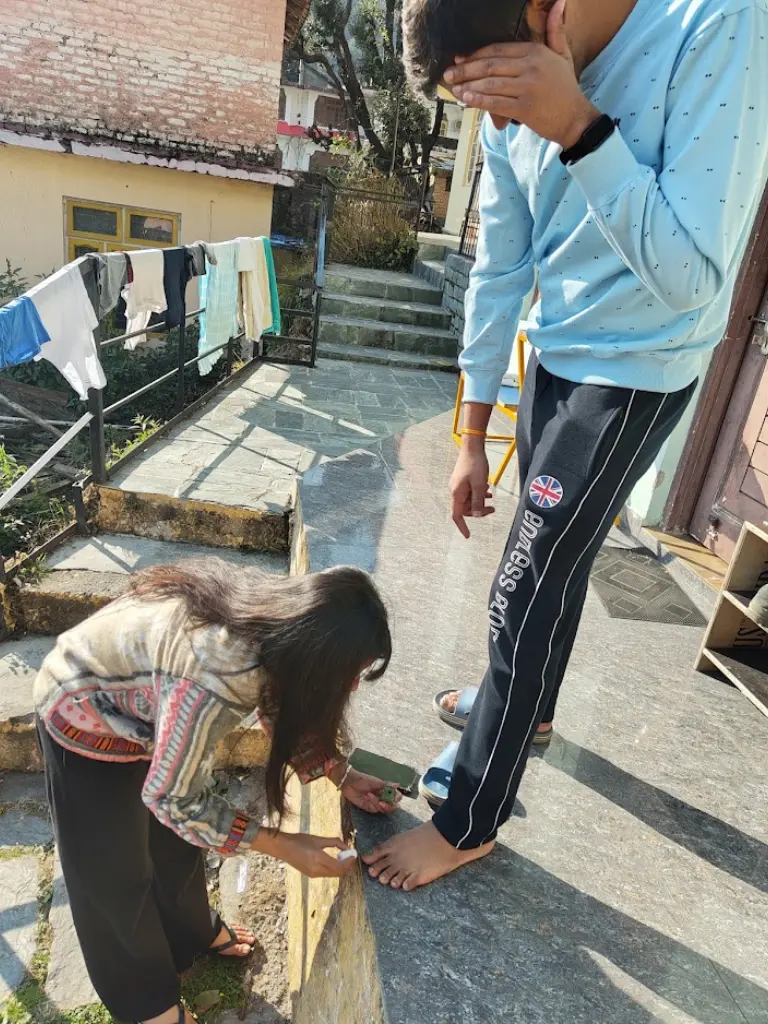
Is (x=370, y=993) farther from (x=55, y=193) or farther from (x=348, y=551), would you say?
(x=55, y=193)

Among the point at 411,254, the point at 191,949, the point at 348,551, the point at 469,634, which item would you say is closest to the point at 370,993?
the point at 191,949

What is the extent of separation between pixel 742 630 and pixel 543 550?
1.62 metres

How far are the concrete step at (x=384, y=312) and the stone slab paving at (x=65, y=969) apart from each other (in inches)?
341

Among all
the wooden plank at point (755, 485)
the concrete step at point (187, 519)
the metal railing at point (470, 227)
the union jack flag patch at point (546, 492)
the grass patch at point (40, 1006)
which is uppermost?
the metal railing at point (470, 227)

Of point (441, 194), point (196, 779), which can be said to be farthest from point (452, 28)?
point (441, 194)

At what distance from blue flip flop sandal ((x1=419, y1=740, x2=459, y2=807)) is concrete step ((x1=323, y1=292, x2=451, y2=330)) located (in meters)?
8.87

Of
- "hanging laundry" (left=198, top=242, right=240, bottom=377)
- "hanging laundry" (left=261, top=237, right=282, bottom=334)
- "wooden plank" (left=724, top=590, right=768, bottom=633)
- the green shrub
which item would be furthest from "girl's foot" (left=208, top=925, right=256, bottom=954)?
the green shrub

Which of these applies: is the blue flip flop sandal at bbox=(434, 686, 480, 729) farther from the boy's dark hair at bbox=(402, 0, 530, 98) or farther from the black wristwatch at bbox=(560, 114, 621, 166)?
the boy's dark hair at bbox=(402, 0, 530, 98)

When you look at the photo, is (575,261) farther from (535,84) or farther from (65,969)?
(65,969)

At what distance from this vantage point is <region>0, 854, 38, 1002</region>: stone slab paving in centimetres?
220

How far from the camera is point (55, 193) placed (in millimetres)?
10047

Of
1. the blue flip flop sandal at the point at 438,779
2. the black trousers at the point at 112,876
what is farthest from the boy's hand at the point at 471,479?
the black trousers at the point at 112,876

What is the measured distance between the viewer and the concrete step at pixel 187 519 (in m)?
4.58

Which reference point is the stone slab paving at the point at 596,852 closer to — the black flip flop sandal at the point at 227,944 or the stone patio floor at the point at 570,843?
the stone patio floor at the point at 570,843
